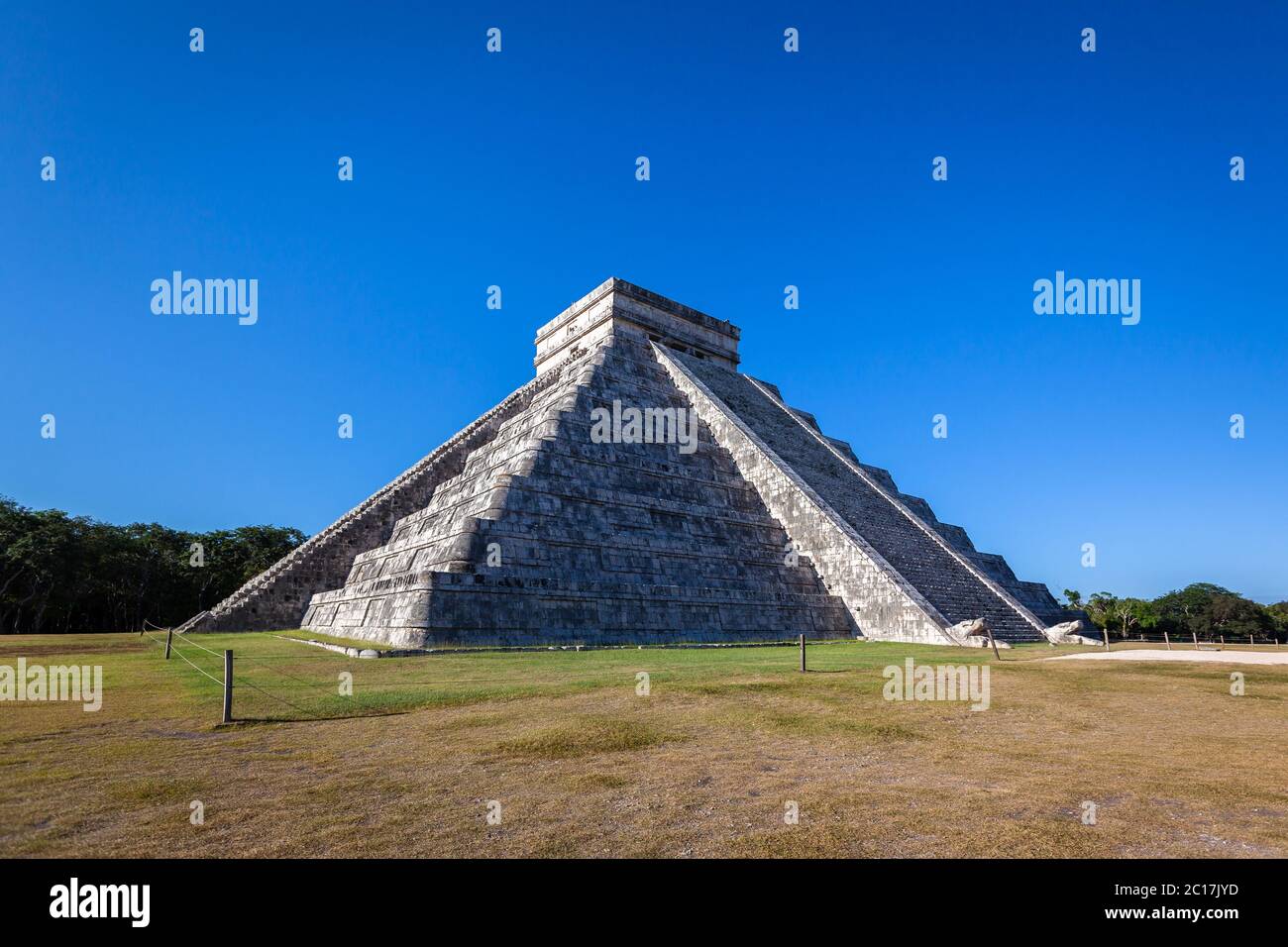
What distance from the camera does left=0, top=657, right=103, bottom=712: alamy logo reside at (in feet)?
29.4

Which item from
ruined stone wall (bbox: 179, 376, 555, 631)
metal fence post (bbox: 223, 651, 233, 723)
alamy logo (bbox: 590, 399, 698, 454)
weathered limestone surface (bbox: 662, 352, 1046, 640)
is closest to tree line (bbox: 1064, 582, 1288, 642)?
weathered limestone surface (bbox: 662, 352, 1046, 640)

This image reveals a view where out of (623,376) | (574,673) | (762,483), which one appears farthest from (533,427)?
(574,673)

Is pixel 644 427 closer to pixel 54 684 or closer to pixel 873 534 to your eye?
pixel 873 534

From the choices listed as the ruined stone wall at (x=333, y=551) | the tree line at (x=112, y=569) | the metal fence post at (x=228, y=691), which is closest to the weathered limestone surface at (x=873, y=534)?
the ruined stone wall at (x=333, y=551)

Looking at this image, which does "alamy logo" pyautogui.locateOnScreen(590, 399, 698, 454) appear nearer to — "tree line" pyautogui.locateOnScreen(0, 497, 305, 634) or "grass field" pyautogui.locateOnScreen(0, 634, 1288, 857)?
"grass field" pyautogui.locateOnScreen(0, 634, 1288, 857)

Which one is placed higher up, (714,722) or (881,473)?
(881,473)

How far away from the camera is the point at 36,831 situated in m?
4.17

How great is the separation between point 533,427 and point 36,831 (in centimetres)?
1831

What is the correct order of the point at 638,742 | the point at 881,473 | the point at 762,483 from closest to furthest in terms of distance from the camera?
the point at 638,742 < the point at 762,483 < the point at 881,473

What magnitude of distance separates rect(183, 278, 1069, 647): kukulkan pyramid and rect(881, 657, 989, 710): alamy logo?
7158mm

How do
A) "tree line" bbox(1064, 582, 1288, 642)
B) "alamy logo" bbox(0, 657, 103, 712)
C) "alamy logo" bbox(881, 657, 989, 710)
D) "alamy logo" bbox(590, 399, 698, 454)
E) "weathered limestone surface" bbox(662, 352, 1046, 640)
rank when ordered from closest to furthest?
"alamy logo" bbox(0, 657, 103, 712), "alamy logo" bbox(881, 657, 989, 710), "weathered limestone surface" bbox(662, 352, 1046, 640), "alamy logo" bbox(590, 399, 698, 454), "tree line" bbox(1064, 582, 1288, 642)

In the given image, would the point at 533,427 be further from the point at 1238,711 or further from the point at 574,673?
the point at 1238,711
